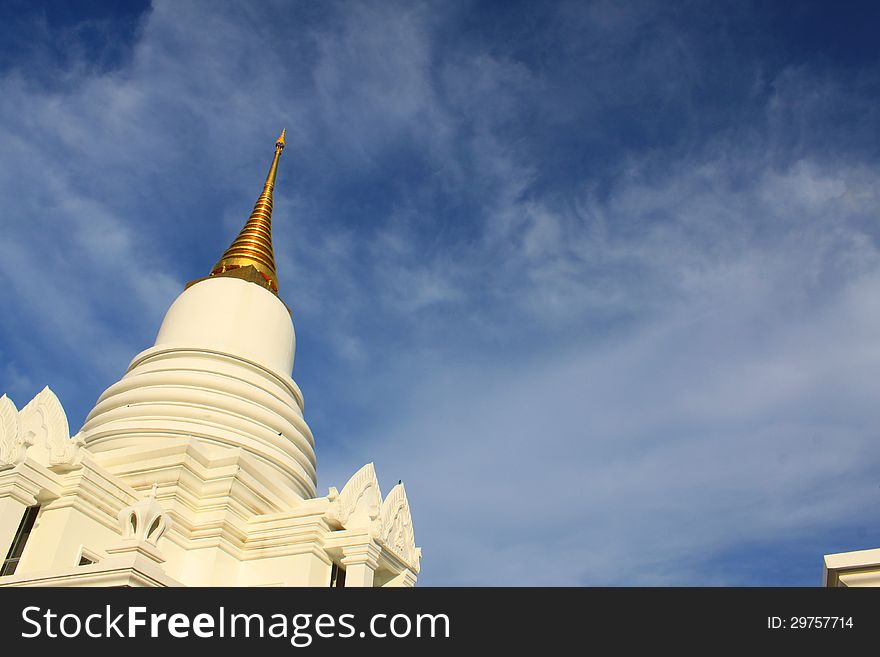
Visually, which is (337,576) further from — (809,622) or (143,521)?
(809,622)

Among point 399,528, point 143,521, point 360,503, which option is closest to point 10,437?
point 143,521

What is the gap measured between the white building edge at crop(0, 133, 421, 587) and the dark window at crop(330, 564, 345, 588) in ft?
0.10

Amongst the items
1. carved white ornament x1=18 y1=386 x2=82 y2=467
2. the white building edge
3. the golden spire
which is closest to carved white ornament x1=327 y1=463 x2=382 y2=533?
the white building edge

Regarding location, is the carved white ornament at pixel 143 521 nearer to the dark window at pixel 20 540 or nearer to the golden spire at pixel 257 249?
the dark window at pixel 20 540

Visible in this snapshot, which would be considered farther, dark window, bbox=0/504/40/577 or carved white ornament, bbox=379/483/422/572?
carved white ornament, bbox=379/483/422/572

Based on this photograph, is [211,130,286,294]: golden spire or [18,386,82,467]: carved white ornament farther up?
[211,130,286,294]: golden spire

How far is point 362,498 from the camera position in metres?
15.7

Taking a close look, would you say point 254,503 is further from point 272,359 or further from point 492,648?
point 492,648

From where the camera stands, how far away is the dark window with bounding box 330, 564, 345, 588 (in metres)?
15.2

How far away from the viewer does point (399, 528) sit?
16250 mm

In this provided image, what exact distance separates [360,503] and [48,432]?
18.0ft

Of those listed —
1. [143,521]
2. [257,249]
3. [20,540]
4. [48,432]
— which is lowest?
[143,521]

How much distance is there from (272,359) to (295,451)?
2.78 meters

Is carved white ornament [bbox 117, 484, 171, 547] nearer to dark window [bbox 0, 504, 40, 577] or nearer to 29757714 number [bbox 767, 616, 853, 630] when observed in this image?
dark window [bbox 0, 504, 40, 577]
